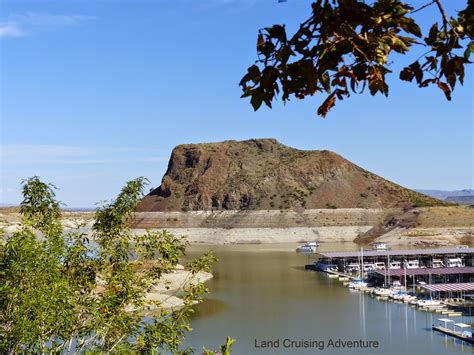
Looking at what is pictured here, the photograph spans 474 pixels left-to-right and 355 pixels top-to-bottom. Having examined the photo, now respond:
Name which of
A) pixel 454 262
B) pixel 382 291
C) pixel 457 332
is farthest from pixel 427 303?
pixel 454 262

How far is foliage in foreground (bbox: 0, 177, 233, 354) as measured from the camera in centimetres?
617

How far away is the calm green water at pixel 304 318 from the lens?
26.9m

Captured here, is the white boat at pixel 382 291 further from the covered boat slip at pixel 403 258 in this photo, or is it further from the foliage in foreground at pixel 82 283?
the foliage in foreground at pixel 82 283

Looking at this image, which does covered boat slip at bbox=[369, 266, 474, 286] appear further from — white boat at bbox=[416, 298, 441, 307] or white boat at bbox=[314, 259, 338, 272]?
white boat at bbox=[416, 298, 441, 307]

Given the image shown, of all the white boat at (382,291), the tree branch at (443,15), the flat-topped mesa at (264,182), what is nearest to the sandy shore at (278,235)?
the flat-topped mesa at (264,182)

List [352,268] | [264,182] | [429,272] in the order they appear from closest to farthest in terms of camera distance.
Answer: [429,272] < [352,268] < [264,182]

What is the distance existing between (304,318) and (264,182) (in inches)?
3508

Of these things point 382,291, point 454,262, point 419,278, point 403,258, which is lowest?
point 382,291

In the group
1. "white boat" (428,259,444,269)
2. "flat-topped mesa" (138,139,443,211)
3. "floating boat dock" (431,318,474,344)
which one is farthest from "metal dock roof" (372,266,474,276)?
"flat-topped mesa" (138,139,443,211)

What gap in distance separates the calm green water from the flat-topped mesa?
6254cm

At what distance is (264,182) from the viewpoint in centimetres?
12131

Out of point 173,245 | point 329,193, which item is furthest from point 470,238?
point 173,245

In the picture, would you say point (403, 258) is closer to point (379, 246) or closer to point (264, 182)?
point (379, 246)

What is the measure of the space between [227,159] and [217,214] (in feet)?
85.5
